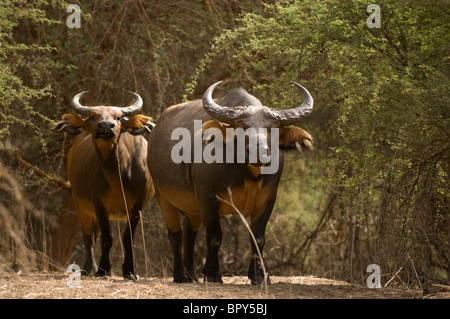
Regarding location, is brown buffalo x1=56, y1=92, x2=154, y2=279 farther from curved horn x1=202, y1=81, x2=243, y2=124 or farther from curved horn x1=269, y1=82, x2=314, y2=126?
curved horn x1=269, y1=82, x2=314, y2=126

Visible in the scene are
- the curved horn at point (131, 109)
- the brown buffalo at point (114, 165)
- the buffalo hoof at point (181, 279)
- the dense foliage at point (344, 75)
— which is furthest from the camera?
the curved horn at point (131, 109)

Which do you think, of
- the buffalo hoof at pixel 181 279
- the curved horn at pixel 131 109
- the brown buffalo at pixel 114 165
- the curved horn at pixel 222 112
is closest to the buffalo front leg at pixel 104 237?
the brown buffalo at pixel 114 165

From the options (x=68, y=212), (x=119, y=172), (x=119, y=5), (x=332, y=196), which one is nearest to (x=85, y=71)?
(x=119, y=5)

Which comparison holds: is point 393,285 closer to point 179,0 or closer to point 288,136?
point 288,136

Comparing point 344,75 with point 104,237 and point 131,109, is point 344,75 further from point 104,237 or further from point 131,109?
point 104,237

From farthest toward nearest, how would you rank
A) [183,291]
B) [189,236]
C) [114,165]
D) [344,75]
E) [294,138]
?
[189,236] → [114,165] → [344,75] → [294,138] → [183,291]

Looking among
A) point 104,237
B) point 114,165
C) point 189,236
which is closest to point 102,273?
point 104,237

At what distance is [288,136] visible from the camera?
27.6 ft

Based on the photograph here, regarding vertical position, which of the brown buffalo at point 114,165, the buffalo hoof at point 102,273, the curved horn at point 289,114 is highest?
the curved horn at point 289,114

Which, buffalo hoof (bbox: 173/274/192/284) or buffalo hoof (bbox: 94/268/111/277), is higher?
buffalo hoof (bbox: 173/274/192/284)

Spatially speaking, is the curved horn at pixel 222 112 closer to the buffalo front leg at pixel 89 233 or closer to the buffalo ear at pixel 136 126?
the buffalo ear at pixel 136 126

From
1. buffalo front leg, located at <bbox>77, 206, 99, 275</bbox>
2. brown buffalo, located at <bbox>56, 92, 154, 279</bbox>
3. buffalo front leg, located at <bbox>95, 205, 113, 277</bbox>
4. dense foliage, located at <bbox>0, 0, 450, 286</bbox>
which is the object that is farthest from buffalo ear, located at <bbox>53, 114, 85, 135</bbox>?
buffalo front leg, located at <bbox>77, 206, 99, 275</bbox>

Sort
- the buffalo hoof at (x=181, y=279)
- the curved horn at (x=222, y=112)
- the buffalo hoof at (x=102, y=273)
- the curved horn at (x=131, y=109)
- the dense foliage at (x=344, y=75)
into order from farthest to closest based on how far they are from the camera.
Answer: the buffalo hoof at (x=102, y=273), the curved horn at (x=131, y=109), the buffalo hoof at (x=181, y=279), the dense foliage at (x=344, y=75), the curved horn at (x=222, y=112)

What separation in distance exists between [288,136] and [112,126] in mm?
2144
